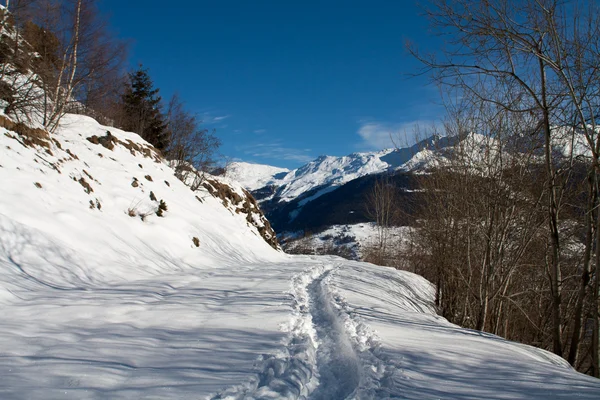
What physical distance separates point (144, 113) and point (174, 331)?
27.1 metres

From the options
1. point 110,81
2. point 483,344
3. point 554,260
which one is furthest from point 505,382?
point 110,81

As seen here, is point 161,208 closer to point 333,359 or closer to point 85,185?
point 85,185

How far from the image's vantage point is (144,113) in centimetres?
2764

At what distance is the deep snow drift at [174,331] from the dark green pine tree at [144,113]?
694 inches

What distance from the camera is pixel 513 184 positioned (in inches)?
311

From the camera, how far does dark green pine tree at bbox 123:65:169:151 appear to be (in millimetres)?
27016

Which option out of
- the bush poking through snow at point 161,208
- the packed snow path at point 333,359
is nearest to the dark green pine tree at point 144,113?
the bush poking through snow at point 161,208

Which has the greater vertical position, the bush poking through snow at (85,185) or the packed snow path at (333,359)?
the bush poking through snow at (85,185)

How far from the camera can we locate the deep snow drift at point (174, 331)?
10.3 feet

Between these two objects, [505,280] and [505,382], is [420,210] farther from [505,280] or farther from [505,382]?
[505,382]

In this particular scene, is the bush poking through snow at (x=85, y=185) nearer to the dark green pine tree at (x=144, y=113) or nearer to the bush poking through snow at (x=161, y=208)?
the bush poking through snow at (x=161, y=208)

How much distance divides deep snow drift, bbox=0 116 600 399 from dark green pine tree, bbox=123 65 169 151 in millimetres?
17624

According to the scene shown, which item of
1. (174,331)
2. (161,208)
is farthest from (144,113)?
(174,331)

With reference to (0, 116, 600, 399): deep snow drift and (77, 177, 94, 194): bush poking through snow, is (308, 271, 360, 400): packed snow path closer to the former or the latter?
(0, 116, 600, 399): deep snow drift
